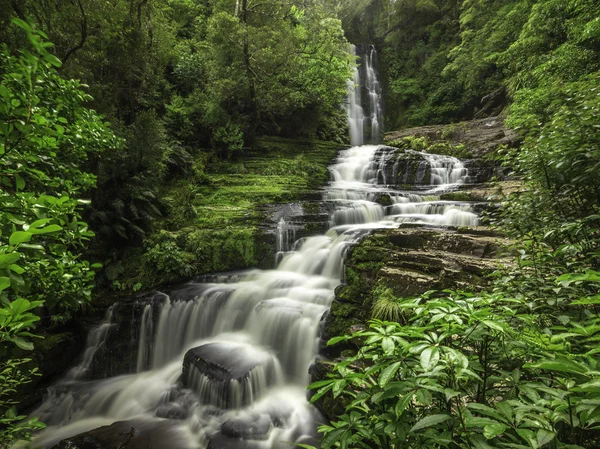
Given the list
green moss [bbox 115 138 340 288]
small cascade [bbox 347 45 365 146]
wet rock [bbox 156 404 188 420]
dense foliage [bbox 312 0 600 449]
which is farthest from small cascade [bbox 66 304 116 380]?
small cascade [bbox 347 45 365 146]

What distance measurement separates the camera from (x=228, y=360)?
520 cm

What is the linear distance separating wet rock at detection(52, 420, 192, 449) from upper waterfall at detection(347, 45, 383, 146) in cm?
2042

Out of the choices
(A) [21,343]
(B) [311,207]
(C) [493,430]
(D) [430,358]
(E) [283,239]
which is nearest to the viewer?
(C) [493,430]

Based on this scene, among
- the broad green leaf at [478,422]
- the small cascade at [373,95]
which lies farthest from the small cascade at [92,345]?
the small cascade at [373,95]

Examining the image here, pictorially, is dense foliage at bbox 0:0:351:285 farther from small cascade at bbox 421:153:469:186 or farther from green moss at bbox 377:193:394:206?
green moss at bbox 377:193:394:206

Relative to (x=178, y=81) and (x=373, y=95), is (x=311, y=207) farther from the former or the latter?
(x=373, y=95)

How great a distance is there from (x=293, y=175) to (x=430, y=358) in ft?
40.2

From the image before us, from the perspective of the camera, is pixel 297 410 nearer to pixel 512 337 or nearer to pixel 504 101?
pixel 512 337

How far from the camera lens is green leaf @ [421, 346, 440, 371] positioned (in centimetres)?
114

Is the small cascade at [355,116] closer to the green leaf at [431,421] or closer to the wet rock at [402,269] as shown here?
the wet rock at [402,269]

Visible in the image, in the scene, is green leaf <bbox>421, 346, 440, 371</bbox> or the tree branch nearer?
green leaf <bbox>421, 346, 440, 371</bbox>

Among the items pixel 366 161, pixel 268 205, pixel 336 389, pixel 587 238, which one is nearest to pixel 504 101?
pixel 366 161

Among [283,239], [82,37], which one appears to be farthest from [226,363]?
[82,37]

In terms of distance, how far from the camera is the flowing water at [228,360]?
4551 millimetres
